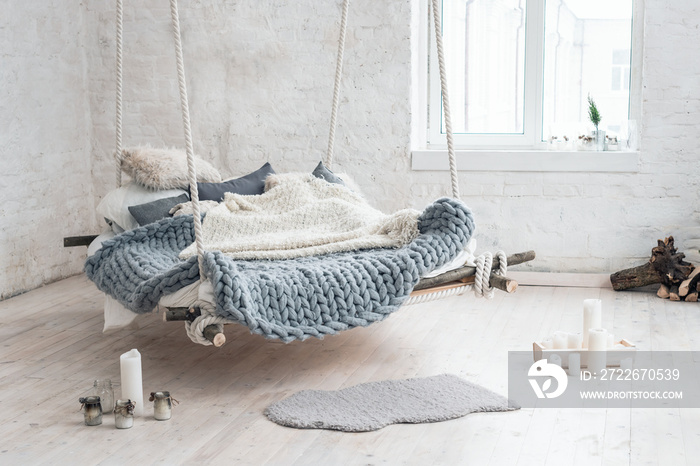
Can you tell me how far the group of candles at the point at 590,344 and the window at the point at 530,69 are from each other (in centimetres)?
200

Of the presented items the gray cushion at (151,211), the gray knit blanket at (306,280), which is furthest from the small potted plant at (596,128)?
the gray cushion at (151,211)

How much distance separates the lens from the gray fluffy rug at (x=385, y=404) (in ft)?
8.71

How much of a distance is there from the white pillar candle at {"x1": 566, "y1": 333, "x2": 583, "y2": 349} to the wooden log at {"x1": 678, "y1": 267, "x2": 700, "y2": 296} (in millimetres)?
1395

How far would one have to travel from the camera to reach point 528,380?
3037mm

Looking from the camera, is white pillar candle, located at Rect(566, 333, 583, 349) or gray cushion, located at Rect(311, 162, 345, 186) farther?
gray cushion, located at Rect(311, 162, 345, 186)

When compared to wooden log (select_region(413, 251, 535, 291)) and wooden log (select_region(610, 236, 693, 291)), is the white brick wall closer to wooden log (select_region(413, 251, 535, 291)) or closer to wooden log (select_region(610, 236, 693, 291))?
wooden log (select_region(610, 236, 693, 291))

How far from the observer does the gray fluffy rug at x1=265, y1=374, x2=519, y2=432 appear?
2.65 m

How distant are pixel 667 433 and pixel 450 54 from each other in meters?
3.18

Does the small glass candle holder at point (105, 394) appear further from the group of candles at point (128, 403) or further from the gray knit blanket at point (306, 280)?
the gray knit blanket at point (306, 280)

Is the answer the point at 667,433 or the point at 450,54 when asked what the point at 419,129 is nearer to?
the point at 450,54

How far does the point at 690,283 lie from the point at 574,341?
4.81 ft

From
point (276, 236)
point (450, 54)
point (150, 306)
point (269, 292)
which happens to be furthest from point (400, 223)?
point (450, 54)

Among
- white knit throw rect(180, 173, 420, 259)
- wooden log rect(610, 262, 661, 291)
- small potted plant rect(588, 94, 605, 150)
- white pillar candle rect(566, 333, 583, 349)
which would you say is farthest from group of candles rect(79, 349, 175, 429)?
small potted plant rect(588, 94, 605, 150)

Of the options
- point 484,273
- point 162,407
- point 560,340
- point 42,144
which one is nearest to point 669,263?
point 560,340
